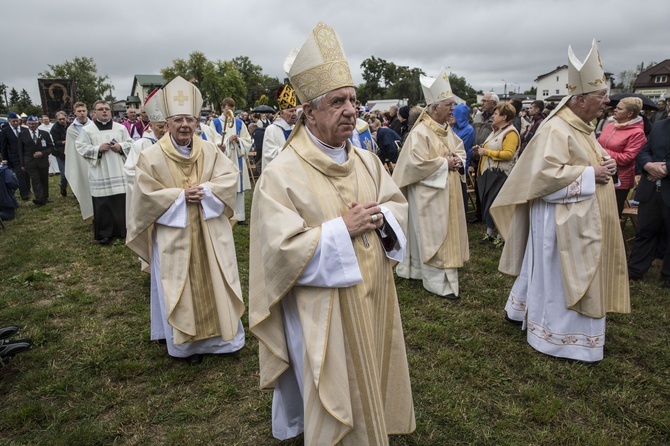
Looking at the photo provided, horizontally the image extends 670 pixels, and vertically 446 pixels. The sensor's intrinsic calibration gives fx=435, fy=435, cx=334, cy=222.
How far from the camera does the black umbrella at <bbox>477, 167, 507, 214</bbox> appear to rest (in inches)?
280

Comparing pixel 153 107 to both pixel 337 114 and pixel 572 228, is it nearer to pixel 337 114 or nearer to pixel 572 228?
pixel 337 114

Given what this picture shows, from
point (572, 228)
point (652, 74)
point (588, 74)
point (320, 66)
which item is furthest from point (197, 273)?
point (652, 74)

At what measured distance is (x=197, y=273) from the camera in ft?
12.8

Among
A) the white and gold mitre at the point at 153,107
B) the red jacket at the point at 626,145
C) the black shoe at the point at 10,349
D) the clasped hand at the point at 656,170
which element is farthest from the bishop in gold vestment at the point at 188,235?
the red jacket at the point at 626,145

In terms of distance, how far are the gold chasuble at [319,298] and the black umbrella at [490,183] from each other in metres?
5.24

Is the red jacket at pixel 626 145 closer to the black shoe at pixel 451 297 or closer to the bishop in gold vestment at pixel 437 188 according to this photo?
the bishop in gold vestment at pixel 437 188

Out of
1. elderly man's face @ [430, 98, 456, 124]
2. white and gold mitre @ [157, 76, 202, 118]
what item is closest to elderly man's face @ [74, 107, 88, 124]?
white and gold mitre @ [157, 76, 202, 118]

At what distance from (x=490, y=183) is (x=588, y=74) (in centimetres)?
360

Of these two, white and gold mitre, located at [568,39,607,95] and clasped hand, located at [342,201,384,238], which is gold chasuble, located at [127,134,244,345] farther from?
white and gold mitre, located at [568,39,607,95]

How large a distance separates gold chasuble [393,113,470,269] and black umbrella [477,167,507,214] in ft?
6.29

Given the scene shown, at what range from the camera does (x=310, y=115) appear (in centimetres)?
236

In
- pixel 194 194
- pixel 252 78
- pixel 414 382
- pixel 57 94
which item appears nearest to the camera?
pixel 414 382

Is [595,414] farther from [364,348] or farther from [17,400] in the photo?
[17,400]

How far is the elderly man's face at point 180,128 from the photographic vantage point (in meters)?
3.89
